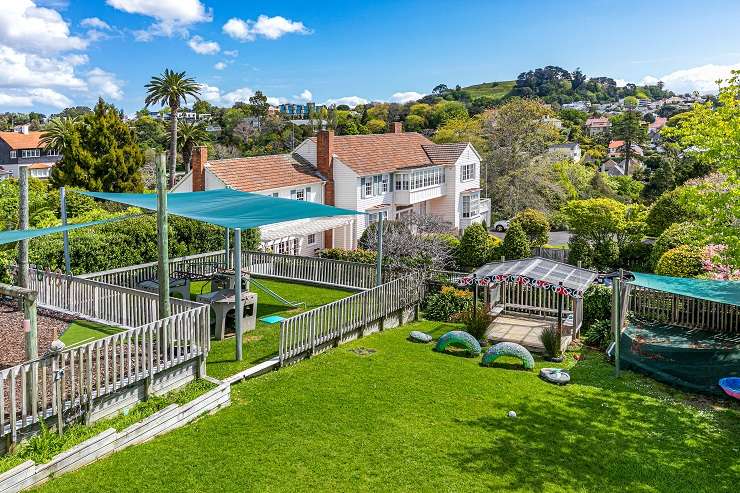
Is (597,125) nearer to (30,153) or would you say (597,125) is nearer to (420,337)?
(30,153)

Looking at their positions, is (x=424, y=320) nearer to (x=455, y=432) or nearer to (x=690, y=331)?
(x=690, y=331)

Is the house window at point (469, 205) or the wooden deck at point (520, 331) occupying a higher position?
the house window at point (469, 205)

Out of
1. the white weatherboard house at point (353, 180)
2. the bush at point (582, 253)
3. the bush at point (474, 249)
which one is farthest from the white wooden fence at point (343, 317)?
the bush at point (582, 253)

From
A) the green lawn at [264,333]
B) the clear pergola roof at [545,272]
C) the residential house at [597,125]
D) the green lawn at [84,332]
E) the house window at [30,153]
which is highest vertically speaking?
the residential house at [597,125]

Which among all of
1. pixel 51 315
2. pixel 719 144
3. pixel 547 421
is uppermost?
pixel 719 144

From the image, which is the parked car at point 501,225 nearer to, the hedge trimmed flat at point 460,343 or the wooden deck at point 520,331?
the wooden deck at point 520,331

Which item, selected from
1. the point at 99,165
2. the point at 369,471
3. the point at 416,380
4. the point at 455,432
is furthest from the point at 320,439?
the point at 99,165

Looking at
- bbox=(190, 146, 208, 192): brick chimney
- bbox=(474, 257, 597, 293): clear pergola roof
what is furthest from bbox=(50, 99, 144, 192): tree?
bbox=(474, 257, 597, 293): clear pergola roof

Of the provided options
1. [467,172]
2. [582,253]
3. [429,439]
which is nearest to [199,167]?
[582,253]

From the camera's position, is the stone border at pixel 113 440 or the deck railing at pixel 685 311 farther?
the deck railing at pixel 685 311
